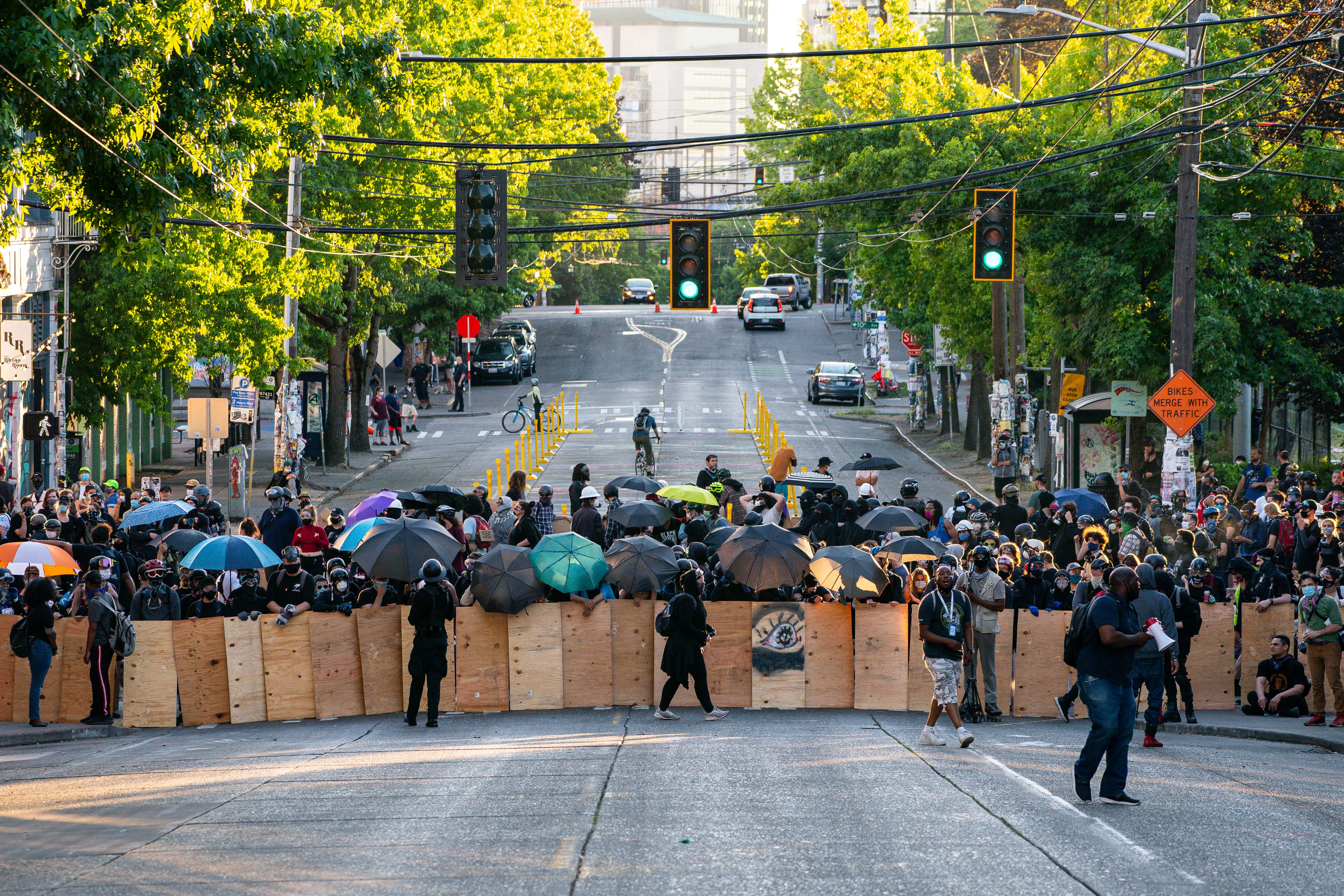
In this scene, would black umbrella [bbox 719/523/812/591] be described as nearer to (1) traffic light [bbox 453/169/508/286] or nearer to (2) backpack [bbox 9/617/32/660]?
(1) traffic light [bbox 453/169/508/286]

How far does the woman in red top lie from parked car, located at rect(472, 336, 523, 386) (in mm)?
40793

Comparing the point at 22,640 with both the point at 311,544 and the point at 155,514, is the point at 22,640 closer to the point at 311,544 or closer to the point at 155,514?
the point at 311,544

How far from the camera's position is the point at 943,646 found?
13203 mm

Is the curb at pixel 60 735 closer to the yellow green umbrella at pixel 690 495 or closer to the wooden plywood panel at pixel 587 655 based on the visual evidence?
the wooden plywood panel at pixel 587 655

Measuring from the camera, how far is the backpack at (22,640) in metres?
15.2

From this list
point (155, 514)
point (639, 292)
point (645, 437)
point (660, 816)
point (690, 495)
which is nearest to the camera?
point (660, 816)

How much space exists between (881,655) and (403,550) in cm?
515

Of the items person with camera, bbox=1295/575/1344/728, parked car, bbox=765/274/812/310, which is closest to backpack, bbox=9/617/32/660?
person with camera, bbox=1295/575/1344/728

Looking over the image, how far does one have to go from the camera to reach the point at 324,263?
33281mm

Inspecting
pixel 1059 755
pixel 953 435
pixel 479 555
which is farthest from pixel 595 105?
pixel 1059 755

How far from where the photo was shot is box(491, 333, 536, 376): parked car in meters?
62.1

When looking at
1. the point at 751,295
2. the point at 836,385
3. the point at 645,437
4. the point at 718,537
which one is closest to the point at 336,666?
the point at 718,537

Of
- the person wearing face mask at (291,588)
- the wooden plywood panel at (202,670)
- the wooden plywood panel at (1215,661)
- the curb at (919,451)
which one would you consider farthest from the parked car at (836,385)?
the wooden plywood panel at (202,670)

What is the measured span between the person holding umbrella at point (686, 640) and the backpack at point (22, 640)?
650cm
